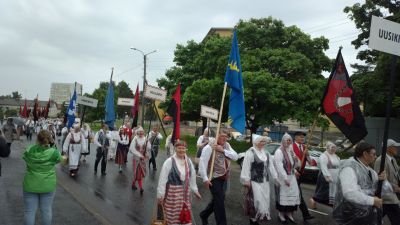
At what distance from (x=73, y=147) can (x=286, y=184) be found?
811 centimetres

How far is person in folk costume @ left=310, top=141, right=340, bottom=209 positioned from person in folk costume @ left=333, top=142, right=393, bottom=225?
15.4 feet

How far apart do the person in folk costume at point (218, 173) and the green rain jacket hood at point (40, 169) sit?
2.32 meters

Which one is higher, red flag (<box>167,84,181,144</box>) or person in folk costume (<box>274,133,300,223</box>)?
red flag (<box>167,84,181,144</box>)

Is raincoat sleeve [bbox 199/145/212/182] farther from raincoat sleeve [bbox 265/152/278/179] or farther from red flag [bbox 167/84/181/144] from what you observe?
raincoat sleeve [bbox 265/152/278/179]

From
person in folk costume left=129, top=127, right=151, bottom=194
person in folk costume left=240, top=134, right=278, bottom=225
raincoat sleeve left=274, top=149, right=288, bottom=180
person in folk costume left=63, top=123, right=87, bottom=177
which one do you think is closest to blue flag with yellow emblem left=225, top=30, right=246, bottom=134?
person in folk costume left=240, top=134, right=278, bottom=225

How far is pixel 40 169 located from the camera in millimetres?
5922

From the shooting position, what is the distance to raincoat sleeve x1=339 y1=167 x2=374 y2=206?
15.2ft

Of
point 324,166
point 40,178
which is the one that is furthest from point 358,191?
point 324,166

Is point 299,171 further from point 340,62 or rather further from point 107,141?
point 107,141

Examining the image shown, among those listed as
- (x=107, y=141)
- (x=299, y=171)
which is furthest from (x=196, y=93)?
(x=299, y=171)

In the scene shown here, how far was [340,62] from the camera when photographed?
24.3 ft

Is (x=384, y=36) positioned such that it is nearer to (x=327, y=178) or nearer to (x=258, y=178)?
(x=258, y=178)

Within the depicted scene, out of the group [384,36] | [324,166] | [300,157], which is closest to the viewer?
[384,36]

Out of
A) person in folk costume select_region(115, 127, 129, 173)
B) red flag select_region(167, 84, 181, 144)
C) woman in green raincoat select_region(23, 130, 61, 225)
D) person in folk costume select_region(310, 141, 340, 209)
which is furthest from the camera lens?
person in folk costume select_region(115, 127, 129, 173)
